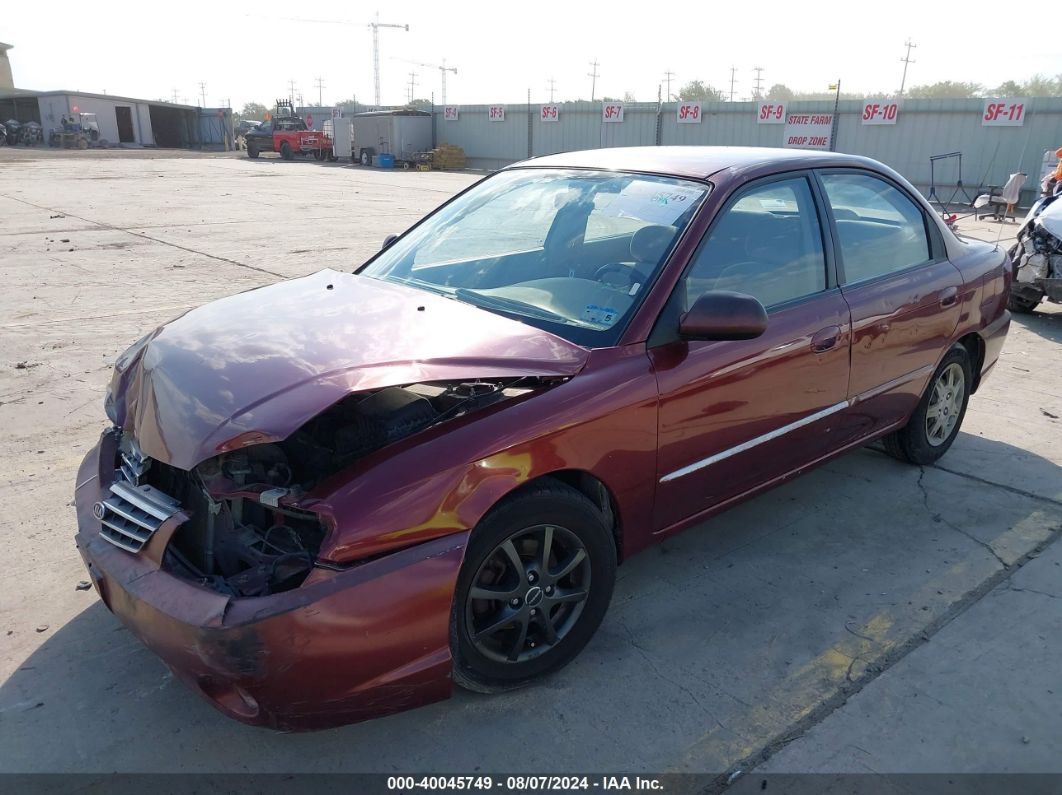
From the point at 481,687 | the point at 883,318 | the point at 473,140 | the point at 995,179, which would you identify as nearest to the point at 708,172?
the point at 883,318

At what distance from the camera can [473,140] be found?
36.0 m

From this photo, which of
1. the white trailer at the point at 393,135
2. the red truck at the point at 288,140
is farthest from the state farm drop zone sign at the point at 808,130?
the red truck at the point at 288,140

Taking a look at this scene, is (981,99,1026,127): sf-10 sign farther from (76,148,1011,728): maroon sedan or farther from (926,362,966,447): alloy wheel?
(76,148,1011,728): maroon sedan

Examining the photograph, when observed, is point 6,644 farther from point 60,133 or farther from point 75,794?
point 60,133

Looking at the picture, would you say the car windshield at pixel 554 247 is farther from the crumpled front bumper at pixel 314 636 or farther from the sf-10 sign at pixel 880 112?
the sf-10 sign at pixel 880 112

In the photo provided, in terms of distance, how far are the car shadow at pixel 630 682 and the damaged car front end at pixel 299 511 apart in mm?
322

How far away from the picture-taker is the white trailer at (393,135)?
3597cm

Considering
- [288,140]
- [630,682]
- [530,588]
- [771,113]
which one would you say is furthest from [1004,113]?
[288,140]

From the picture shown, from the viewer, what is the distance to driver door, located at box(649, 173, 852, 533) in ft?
9.85

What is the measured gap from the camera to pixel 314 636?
216 centimetres

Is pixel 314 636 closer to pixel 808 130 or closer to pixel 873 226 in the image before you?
pixel 873 226

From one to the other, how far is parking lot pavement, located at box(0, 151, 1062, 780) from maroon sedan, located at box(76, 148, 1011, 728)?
274 mm

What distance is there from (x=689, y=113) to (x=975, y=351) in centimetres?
2460

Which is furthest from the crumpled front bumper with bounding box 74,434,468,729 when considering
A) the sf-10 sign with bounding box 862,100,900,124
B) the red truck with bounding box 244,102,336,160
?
the red truck with bounding box 244,102,336,160
